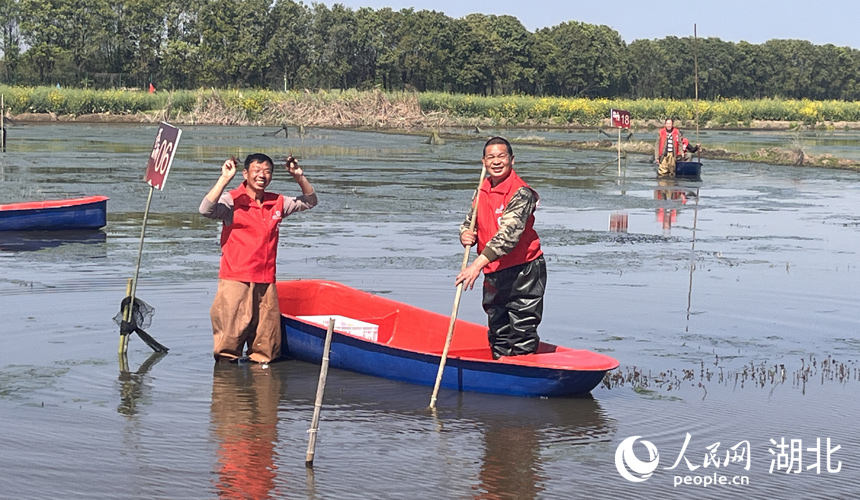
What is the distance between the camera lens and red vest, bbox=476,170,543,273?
28.9ft

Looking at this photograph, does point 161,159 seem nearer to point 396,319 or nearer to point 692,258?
point 396,319

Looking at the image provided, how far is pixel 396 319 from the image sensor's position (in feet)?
35.4

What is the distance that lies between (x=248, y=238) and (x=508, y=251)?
7.57ft

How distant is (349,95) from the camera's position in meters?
70.8

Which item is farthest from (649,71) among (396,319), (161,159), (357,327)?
(161,159)

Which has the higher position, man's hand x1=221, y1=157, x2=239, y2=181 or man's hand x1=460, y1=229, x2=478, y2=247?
man's hand x1=221, y1=157, x2=239, y2=181

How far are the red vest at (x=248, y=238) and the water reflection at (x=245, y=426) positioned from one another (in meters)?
0.81

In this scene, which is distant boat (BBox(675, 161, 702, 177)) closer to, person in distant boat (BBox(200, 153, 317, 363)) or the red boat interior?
the red boat interior

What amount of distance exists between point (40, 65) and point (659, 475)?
113 m

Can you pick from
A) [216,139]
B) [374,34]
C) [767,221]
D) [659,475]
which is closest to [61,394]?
[659,475]

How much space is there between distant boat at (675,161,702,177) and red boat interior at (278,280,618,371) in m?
21.6

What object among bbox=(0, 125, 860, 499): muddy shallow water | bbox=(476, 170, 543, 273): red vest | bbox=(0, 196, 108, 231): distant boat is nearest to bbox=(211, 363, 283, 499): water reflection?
bbox=(0, 125, 860, 499): muddy shallow water

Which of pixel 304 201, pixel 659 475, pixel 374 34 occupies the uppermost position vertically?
pixel 374 34

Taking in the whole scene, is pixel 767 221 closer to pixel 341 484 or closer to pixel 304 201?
pixel 304 201
